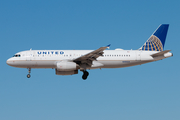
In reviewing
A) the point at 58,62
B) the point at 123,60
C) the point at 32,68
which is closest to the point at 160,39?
the point at 123,60

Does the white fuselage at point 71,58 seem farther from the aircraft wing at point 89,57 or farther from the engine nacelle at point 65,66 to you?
the engine nacelle at point 65,66

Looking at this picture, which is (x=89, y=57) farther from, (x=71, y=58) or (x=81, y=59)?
(x=71, y=58)

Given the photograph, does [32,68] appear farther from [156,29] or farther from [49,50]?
[156,29]

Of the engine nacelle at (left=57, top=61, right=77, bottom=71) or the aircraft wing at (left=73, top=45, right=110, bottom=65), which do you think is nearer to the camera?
the aircraft wing at (left=73, top=45, right=110, bottom=65)

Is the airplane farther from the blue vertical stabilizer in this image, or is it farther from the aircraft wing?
the blue vertical stabilizer

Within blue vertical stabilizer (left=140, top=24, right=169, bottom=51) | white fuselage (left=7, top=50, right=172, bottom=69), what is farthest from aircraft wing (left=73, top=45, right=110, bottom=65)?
blue vertical stabilizer (left=140, top=24, right=169, bottom=51)

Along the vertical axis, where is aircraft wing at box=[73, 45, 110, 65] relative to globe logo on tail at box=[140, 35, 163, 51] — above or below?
below

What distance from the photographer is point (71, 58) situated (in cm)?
4372

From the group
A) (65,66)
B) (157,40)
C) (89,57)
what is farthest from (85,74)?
(157,40)

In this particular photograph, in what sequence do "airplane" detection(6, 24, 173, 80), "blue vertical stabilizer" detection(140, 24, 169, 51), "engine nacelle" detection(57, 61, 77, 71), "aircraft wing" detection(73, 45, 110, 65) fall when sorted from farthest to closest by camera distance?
"blue vertical stabilizer" detection(140, 24, 169, 51), "airplane" detection(6, 24, 173, 80), "engine nacelle" detection(57, 61, 77, 71), "aircraft wing" detection(73, 45, 110, 65)

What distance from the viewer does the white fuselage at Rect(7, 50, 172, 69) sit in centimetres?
4328

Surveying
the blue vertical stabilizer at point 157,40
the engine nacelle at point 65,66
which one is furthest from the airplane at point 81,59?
the blue vertical stabilizer at point 157,40

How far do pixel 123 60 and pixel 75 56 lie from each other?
6.82 m

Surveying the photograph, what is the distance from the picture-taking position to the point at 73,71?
43.9 m
